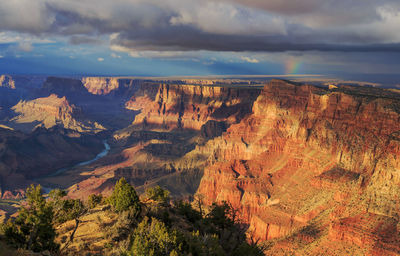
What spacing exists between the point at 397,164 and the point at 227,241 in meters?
44.9

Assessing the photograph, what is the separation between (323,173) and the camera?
88.1 metres

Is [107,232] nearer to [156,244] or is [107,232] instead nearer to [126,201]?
[126,201]

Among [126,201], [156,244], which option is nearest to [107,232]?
[126,201]

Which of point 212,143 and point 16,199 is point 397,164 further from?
point 16,199

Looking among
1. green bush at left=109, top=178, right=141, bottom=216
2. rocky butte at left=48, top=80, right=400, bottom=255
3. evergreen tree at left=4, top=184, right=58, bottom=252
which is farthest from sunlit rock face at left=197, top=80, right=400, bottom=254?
evergreen tree at left=4, top=184, right=58, bottom=252

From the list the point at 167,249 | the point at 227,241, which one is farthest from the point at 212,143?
the point at 167,249

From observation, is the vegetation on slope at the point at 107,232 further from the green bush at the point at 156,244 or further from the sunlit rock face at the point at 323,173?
the sunlit rock face at the point at 323,173

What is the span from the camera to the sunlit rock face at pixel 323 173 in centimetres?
6888

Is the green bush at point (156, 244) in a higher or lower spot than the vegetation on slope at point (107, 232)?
higher

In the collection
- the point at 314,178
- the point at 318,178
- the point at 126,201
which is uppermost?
the point at 126,201

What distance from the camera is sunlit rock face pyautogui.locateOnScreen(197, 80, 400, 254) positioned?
226 ft

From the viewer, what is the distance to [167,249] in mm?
30141

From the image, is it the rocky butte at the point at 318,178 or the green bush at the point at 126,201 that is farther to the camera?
the rocky butte at the point at 318,178

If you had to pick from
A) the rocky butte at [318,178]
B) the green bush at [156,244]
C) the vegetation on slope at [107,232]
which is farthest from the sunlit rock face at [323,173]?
the green bush at [156,244]
